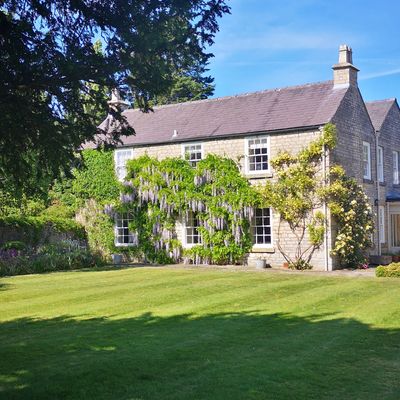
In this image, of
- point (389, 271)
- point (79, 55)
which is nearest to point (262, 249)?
point (389, 271)

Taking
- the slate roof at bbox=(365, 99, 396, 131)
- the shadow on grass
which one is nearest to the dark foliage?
the shadow on grass

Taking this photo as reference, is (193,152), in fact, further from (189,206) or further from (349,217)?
(349,217)

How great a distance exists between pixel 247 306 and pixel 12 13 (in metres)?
7.53

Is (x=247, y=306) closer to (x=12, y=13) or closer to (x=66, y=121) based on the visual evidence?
(x=66, y=121)

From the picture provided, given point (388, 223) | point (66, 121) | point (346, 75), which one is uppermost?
point (346, 75)

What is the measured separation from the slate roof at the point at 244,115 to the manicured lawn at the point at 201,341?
8334mm

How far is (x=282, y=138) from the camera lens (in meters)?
21.1

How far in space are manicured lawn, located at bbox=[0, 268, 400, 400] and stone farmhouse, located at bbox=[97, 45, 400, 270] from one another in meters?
7.26

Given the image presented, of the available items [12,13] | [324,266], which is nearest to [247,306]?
[12,13]

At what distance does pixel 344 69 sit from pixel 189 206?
8239 mm

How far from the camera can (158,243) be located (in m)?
23.4

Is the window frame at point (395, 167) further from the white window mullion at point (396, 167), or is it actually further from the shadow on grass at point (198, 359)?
the shadow on grass at point (198, 359)

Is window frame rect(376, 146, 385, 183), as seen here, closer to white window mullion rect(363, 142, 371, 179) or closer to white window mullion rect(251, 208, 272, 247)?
white window mullion rect(363, 142, 371, 179)

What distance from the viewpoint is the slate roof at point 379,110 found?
998 inches
